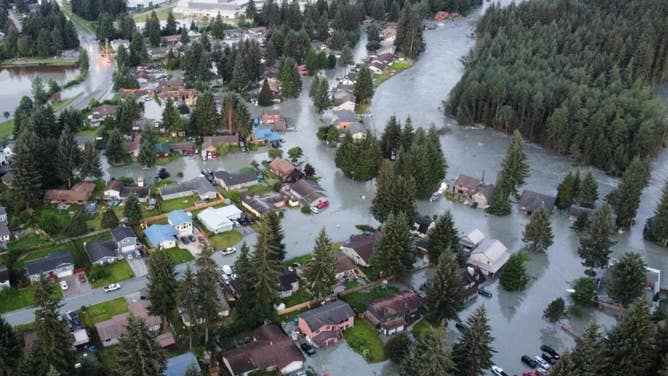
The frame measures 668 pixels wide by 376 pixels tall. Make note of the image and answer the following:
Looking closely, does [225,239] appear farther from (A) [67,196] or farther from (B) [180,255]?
(A) [67,196]

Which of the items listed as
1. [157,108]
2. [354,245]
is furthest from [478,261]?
[157,108]

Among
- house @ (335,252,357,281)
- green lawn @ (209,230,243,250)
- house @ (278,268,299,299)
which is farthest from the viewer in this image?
green lawn @ (209,230,243,250)

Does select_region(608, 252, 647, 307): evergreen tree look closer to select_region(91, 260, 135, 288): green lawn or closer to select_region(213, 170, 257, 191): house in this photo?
select_region(213, 170, 257, 191): house

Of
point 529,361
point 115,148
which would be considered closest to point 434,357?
point 529,361

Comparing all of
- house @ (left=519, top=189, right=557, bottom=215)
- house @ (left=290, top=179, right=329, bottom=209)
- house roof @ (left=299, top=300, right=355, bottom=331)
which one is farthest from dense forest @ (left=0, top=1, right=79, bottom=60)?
house roof @ (left=299, top=300, right=355, bottom=331)

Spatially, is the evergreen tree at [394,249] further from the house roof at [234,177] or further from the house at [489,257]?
the house roof at [234,177]

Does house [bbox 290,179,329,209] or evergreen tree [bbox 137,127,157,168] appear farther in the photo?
evergreen tree [bbox 137,127,157,168]
